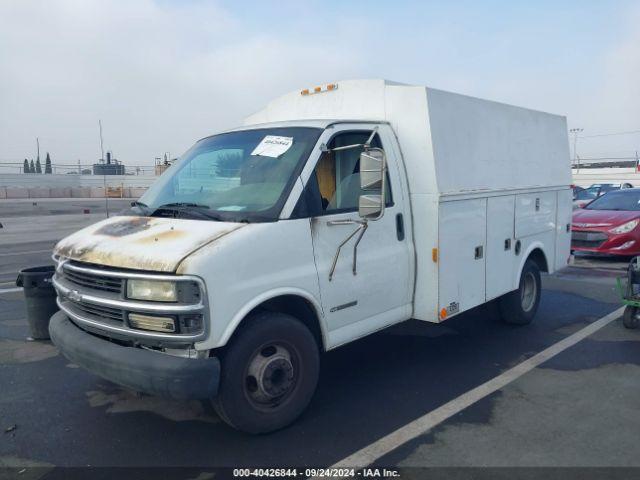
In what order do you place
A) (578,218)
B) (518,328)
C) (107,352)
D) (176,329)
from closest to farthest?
(176,329) < (107,352) < (518,328) < (578,218)

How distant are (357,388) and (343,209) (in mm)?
1634

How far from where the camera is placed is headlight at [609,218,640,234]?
→ 1079 centimetres

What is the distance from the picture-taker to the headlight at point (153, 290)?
3.30m

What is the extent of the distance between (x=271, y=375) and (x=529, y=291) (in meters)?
4.19

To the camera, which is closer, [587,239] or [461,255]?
[461,255]

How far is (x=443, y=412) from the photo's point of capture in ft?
13.8

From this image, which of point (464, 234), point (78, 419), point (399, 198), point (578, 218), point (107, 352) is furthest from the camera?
point (578, 218)

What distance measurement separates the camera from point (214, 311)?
3.34 metres

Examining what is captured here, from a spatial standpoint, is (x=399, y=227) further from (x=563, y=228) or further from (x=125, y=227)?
(x=563, y=228)

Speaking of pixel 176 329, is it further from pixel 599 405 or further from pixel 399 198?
pixel 599 405

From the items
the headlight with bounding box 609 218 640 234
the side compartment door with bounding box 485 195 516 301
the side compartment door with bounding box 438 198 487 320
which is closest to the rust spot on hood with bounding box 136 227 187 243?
the side compartment door with bounding box 438 198 487 320

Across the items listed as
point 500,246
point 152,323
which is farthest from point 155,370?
point 500,246

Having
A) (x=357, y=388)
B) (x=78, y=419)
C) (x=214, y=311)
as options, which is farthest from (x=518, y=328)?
(x=78, y=419)

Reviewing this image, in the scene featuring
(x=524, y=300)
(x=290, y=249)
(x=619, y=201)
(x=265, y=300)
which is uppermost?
(x=290, y=249)
